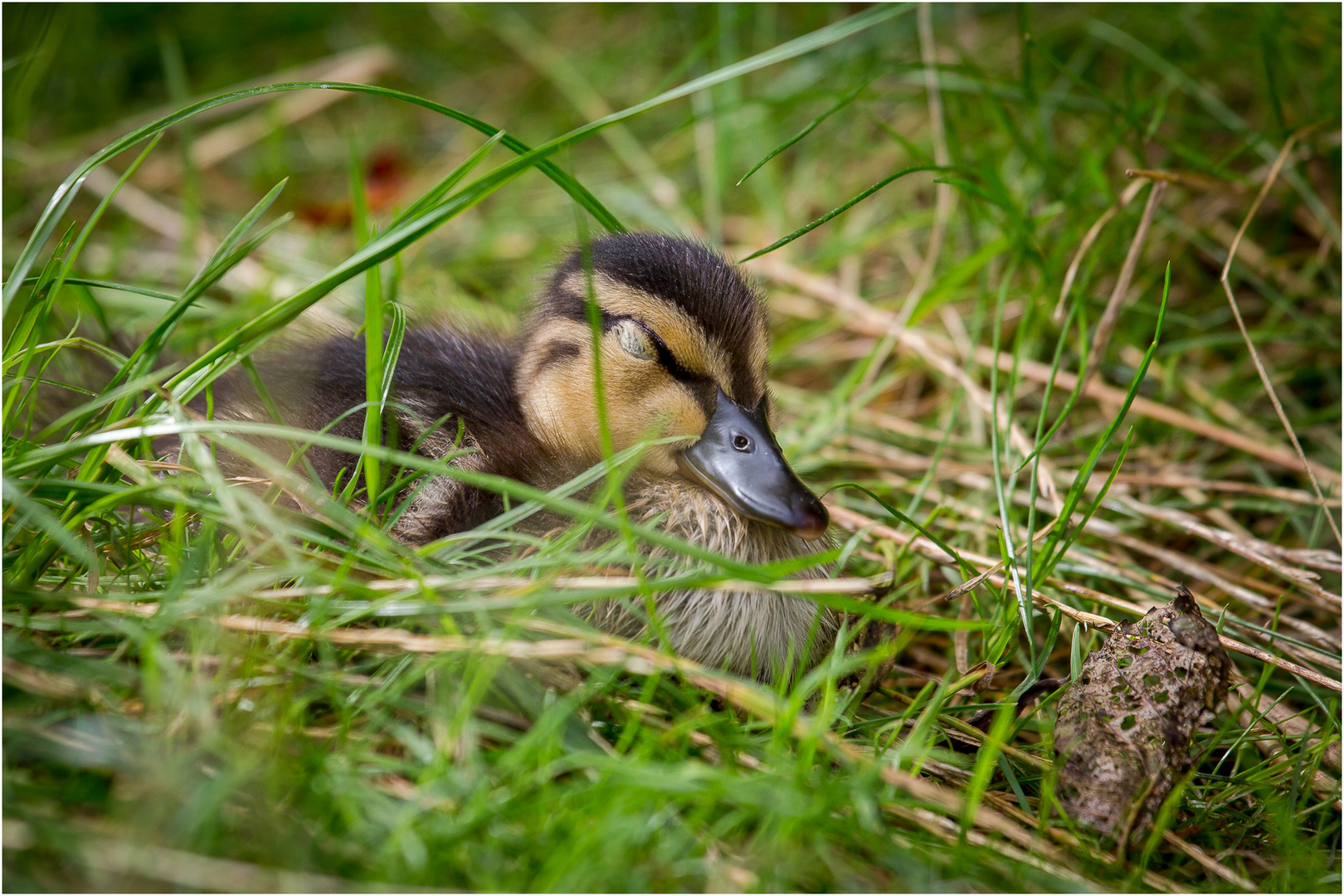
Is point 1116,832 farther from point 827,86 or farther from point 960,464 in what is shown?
point 827,86

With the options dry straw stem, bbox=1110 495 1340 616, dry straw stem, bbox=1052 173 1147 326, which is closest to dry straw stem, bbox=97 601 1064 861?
dry straw stem, bbox=1110 495 1340 616

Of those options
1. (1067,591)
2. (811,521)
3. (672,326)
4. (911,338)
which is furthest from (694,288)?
(911,338)

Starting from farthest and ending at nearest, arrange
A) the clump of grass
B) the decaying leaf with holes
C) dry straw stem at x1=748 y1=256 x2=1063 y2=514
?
dry straw stem at x1=748 y1=256 x2=1063 y2=514 → the decaying leaf with holes → the clump of grass

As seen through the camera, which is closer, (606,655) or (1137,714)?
(606,655)

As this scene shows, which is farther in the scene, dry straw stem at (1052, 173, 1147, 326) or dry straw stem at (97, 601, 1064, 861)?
dry straw stem at (1052, 173, 1147, 326)

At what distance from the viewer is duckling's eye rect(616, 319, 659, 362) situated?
157 cm

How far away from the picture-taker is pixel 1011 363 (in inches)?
85.9

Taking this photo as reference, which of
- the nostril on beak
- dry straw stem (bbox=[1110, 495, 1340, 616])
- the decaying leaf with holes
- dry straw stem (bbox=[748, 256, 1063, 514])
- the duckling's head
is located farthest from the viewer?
dry straw stem (bbox=[748, 256, 1063, 514])

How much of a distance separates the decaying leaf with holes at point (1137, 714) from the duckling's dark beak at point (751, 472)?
0.43 metres

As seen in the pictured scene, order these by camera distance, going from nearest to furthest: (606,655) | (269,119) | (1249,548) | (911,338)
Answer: (606,655) < (1249,548) < (911,338) < (269,119)

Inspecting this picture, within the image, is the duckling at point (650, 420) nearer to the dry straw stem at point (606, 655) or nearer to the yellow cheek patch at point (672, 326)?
the yellow cheek patch at point (672, 326)

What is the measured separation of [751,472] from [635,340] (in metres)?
0.28

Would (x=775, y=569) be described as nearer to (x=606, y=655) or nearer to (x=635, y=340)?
(x=606, y=655)

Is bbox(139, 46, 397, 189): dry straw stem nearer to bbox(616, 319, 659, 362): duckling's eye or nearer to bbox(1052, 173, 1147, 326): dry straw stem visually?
bbox(616, 319, 659, 362): duckling's eye
